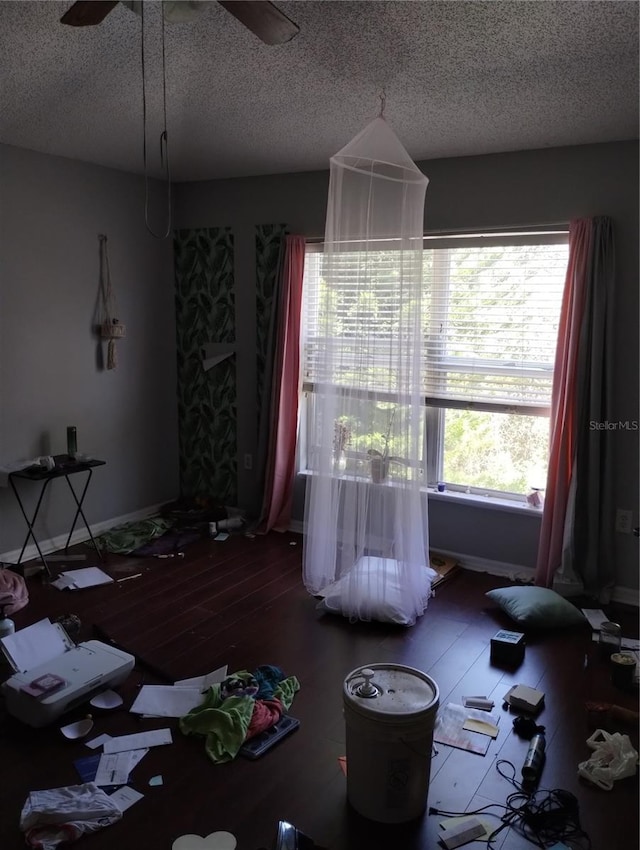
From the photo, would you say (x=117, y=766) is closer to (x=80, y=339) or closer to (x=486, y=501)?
(x=486, y=501)

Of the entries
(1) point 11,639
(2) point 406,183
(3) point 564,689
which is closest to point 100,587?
(1) point 11,639

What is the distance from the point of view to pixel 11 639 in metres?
2.82

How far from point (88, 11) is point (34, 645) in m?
2.40

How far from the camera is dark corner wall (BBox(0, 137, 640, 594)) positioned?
348 cm

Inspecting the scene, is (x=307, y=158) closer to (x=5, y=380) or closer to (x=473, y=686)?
(x=5, y=380)

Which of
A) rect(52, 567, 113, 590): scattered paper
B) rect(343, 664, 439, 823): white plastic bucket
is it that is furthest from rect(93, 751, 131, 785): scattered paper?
rect(52, 567, 113, 590): scattered paper

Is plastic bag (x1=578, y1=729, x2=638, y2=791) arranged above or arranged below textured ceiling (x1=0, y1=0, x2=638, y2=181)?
below

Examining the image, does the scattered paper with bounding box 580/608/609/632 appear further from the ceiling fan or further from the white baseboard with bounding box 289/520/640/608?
the ceiling fan

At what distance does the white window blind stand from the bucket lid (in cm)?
142

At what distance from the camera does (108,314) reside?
443 centimetres

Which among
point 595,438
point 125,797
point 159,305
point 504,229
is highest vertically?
point 504,229

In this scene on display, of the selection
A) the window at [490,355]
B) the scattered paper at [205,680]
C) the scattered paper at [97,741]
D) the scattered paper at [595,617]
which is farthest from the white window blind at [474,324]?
the scattered paper at [97,741]

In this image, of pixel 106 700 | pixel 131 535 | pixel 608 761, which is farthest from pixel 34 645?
pixel 608 761

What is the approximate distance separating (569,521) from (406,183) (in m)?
1.94
